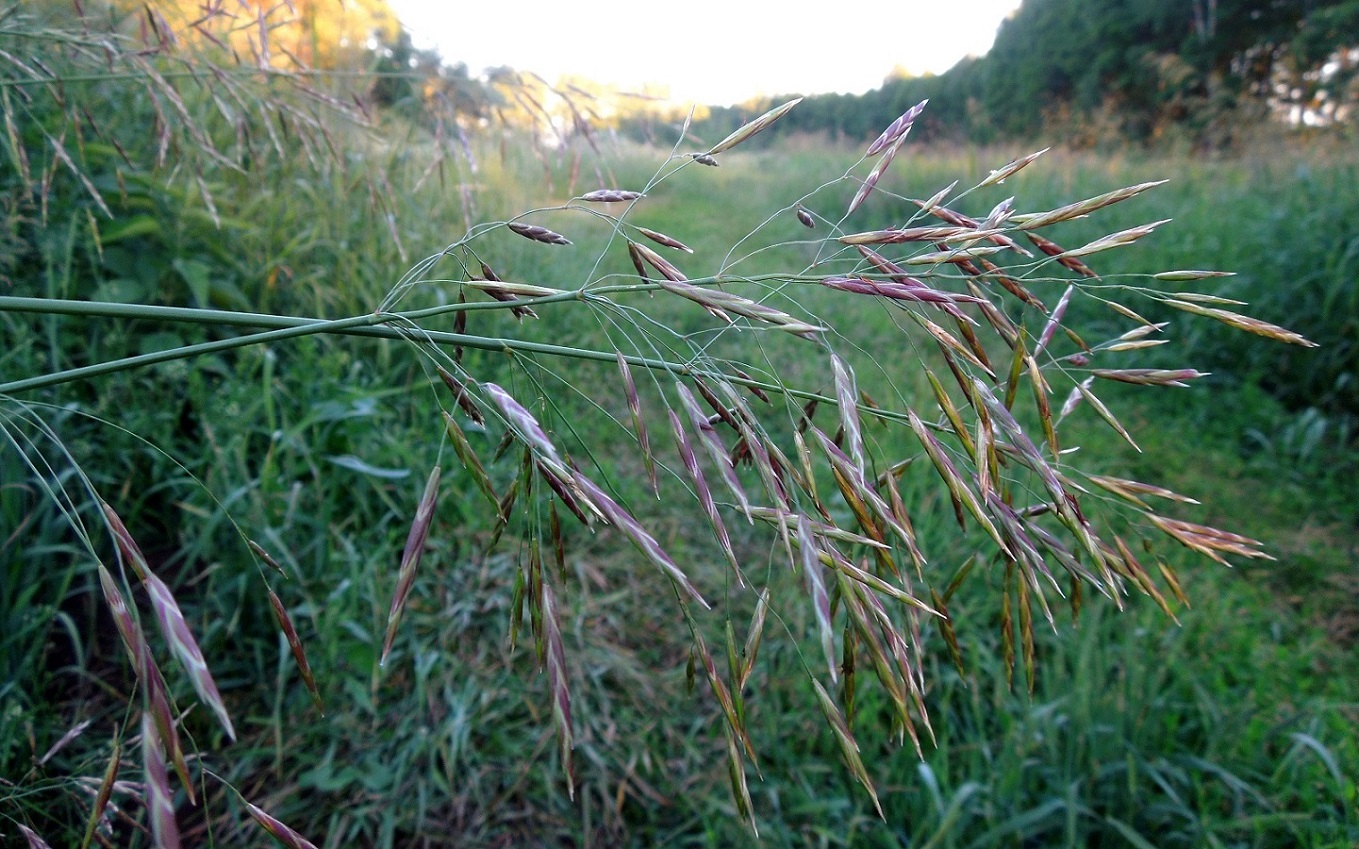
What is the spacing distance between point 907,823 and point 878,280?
4.70ft

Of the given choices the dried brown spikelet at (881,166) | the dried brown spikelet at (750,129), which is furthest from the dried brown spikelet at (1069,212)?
the dried brown spikelet at (750,129)

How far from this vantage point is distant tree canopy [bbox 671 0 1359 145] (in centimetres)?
1002

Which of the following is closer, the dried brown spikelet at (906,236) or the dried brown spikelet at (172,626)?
the dried brown spikelet at (172,626)

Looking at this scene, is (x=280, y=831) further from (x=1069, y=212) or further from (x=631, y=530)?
(x=1069, y=212)

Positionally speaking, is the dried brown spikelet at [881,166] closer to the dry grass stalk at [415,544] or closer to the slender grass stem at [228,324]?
the slender grass stem at [228,324]

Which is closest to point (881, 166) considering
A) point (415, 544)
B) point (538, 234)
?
point (538, 234)

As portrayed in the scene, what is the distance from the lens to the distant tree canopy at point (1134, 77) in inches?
395

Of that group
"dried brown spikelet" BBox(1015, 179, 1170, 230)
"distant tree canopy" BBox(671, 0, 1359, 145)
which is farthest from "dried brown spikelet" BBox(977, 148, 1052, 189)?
"distant tree canopy" BBox(671, 0, 1359, 145)

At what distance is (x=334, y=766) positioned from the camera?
1.67 m

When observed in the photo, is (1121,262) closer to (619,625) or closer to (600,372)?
(600,372)

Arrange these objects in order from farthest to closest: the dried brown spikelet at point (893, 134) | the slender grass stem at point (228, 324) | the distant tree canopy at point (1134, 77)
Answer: the distant tree canopy at point (1134, 77) < the dried brown spikelet at point (893, 134) < the slender grass stem at point (228, 324)

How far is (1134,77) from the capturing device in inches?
527

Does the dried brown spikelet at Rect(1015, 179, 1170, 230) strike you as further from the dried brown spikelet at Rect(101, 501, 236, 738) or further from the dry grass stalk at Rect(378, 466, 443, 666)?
the dried brown spikelet at Rect(101, 501, 236, 738)

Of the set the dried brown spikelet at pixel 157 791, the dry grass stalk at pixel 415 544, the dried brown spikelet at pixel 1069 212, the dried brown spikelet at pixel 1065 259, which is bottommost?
the dried brown spikelet at pixel 157 791
